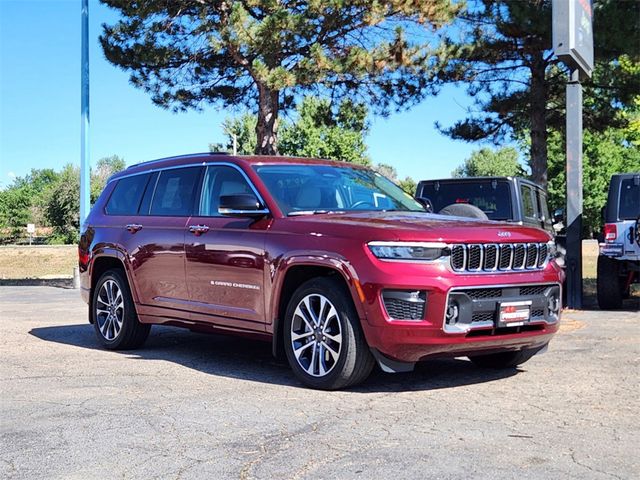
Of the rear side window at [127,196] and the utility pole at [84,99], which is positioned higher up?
the utility pole at [84,99]

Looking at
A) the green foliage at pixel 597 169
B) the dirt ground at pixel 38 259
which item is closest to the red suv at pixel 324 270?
the dirt ground at pixel 38 259

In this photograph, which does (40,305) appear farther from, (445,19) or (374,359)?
(445,19)

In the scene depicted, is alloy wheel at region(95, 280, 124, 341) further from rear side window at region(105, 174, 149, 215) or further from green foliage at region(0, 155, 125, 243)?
green foliage at region(0, 155, 125, 243)

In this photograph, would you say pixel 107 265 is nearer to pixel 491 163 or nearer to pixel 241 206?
pixel 241 206

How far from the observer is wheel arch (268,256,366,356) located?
5.63 meters

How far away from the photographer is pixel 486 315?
5617 millimetres

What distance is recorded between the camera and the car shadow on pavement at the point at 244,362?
6.15 metres

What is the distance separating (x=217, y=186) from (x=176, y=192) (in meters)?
0.62

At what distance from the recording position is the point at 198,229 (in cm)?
696

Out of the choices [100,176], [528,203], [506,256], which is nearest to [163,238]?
[506,256]

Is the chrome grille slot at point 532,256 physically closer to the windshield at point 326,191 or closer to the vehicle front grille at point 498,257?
the vehicle front grille at point 498,257

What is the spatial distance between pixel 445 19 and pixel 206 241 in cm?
1309

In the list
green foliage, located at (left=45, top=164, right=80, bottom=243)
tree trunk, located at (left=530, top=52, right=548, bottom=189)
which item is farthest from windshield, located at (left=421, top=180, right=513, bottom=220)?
green foliage, located at (left=45, top=164, right=80, bottom=243)

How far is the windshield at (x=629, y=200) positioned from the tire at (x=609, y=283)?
0.70 meters
